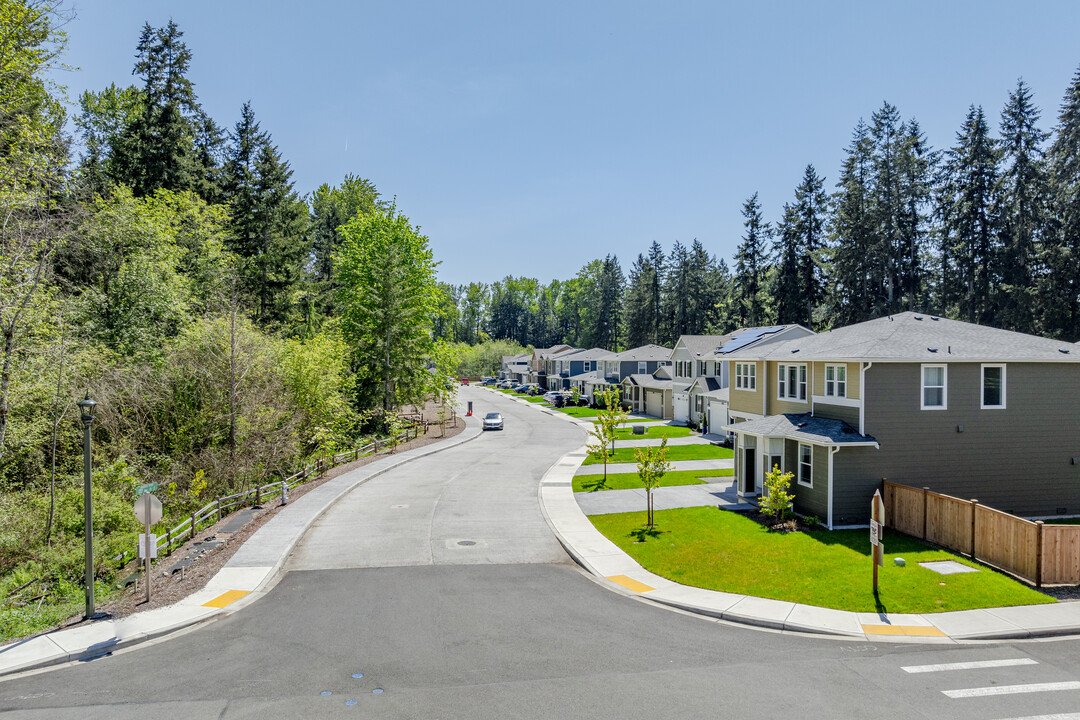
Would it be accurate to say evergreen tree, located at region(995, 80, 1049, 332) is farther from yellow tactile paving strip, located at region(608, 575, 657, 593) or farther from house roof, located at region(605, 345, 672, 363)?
yellow tactile paving strip, located at region(608, 575, 657, 593)

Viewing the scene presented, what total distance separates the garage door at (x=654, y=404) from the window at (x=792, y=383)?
2908 centimetres

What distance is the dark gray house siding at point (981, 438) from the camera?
1900 cm

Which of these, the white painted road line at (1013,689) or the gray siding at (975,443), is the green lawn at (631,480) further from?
the white painted road line at (1013,689)

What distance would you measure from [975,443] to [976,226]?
1268 inches

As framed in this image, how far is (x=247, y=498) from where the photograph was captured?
22703 millimetres

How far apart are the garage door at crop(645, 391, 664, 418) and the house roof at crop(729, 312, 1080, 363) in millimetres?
30692

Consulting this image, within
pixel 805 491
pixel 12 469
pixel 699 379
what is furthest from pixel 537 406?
pixel 12 469

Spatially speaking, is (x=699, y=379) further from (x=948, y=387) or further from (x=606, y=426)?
(x=948, y=387)

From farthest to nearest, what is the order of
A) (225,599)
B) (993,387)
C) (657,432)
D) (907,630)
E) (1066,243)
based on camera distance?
(657,432)
(1066,243)
(993,387)
(225,599)
(907,630)

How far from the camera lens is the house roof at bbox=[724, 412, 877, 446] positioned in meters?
18.7

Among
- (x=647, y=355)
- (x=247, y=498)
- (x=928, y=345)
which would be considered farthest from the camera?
(x=647, y=355)

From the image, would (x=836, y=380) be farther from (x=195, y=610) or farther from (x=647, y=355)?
(x=647, y=355)

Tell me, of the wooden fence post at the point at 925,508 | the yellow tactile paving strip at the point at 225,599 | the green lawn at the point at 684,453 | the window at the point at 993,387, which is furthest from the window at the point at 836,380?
the yellow tactile paving strip at the point at 225,599

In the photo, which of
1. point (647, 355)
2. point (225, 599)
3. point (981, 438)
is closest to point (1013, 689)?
point (981, 438)
